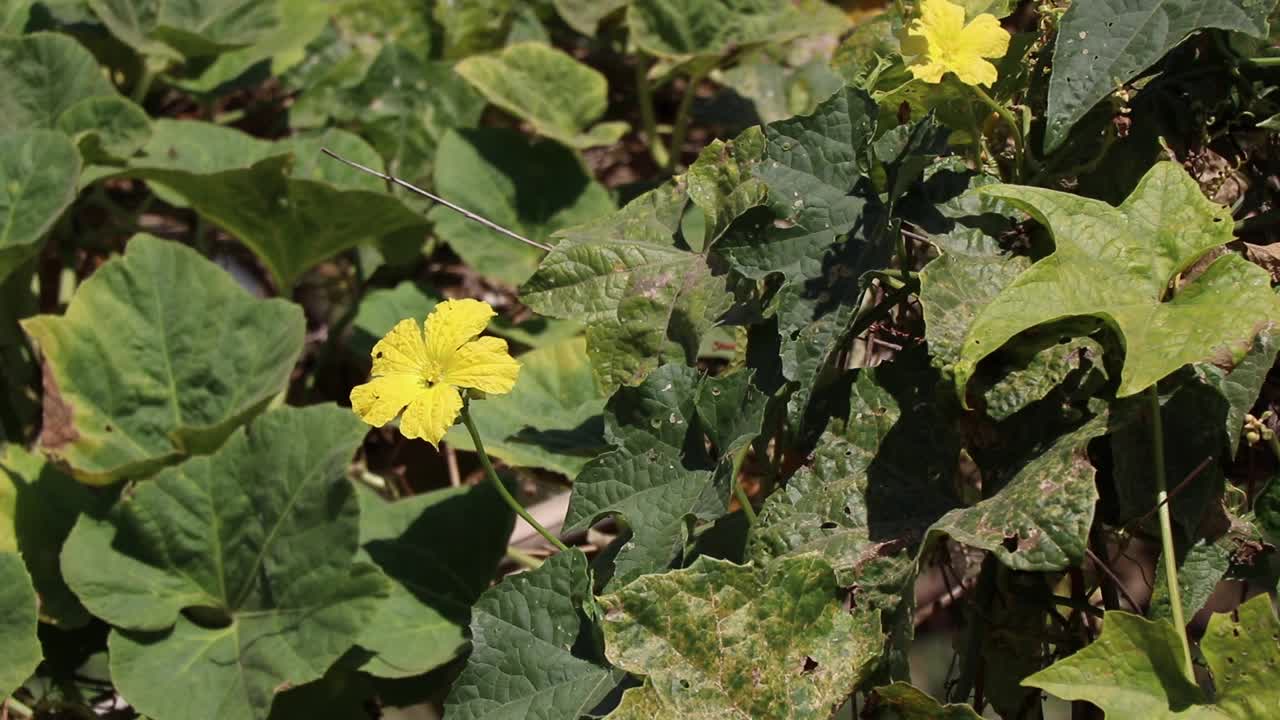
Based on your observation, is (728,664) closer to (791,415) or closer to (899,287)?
(791,415)

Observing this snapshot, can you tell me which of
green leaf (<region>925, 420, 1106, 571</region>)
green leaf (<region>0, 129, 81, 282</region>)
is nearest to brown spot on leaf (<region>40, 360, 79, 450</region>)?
green leaf (<region>0, 129, 81, 282</region>)

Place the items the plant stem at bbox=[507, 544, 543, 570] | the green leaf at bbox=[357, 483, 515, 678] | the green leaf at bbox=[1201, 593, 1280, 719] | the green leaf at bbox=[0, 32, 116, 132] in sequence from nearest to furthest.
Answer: the green leaf at bbox=[1201, 593, 1280, 719] < the green leaf at bbox=[357, 483, 515, 678] < the plant stem at bbox=[507, 544, 543, 570] < the green leaf at bbox=[0, 32, 116, 132]

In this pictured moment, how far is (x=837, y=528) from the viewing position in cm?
113

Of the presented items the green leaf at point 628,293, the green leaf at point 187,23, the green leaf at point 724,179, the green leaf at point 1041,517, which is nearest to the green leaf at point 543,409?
the green leaf at point 628,293

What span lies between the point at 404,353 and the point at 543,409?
0.55m

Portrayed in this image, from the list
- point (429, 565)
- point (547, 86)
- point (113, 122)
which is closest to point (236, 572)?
point (429, 565)

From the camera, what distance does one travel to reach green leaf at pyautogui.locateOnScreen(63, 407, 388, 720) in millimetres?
1489

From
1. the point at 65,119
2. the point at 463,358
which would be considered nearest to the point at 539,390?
the point at 463,358

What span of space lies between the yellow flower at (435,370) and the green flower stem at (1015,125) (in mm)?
451

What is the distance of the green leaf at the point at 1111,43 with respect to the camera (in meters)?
1.09

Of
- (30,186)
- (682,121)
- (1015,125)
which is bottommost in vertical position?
(682,121)

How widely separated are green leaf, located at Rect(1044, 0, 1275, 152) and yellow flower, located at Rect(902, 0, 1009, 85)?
57mm

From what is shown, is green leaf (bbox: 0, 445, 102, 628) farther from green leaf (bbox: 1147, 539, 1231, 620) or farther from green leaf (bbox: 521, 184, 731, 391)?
green leaf (bbox: 1147, 539, 1231, 620)

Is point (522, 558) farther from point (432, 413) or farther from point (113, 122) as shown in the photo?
point (113, 122)
